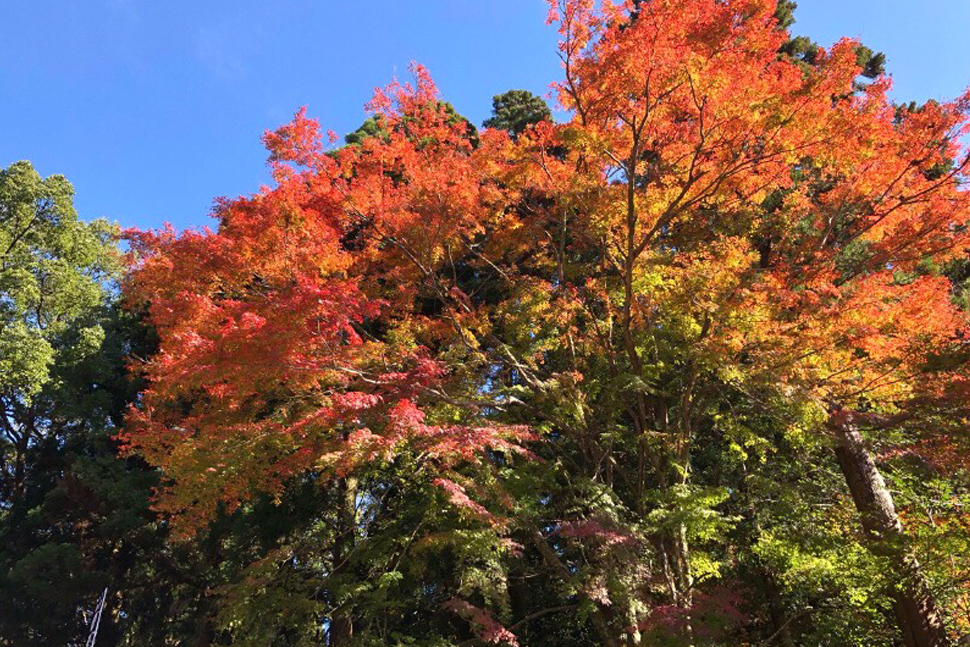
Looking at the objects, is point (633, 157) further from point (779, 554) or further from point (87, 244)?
point (87, 244)

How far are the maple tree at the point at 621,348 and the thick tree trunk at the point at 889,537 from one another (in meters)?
0.04

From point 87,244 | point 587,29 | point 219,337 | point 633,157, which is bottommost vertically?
point 219,337

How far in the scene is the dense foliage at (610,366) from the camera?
6.27 m

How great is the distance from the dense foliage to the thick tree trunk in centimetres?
4

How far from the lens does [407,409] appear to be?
234 inches

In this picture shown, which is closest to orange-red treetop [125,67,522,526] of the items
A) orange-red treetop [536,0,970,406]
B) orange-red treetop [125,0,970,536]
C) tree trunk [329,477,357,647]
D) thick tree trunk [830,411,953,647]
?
orange-red treetop [125,0,970,536]

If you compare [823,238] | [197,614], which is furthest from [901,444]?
[197,614]

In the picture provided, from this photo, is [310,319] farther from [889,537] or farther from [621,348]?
[889,537]

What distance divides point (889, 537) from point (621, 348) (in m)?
4.46

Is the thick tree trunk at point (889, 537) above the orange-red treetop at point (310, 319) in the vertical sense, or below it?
below

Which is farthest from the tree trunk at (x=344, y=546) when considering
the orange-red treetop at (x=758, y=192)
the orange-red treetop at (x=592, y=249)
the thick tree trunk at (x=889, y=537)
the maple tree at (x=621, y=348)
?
the thick tree trunk at (x=889, y=537)

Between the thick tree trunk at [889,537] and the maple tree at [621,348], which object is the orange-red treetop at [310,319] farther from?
the thick tree trunk at [889,537]

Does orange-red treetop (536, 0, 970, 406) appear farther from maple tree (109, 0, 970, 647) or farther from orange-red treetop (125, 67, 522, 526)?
orange-red treetop (125, 67, 522, 526)

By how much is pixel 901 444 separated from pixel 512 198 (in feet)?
21.9
